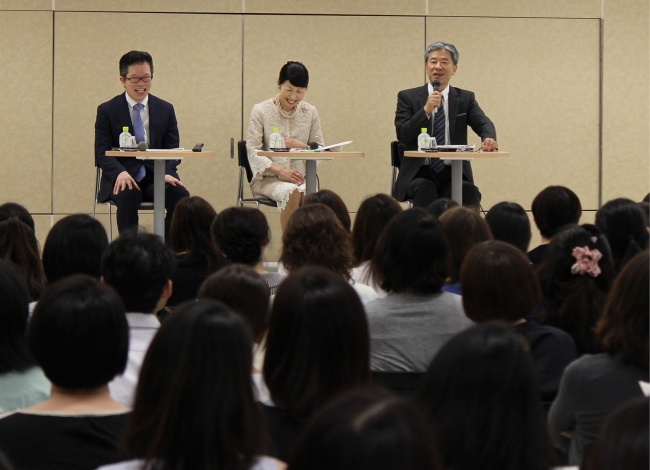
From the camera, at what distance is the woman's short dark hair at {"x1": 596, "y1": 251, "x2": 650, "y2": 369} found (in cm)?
180

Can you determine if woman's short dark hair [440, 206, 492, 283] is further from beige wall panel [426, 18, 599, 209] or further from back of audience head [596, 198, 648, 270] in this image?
beige wall panel [426, 18, 599, 209]

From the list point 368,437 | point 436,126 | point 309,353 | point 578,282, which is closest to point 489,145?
point 436,126

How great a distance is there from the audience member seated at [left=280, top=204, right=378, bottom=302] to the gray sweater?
0.69m

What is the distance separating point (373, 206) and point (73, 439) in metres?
2.15

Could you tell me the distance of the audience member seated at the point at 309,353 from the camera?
5.29 feet

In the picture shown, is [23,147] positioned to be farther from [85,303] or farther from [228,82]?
[85,303]

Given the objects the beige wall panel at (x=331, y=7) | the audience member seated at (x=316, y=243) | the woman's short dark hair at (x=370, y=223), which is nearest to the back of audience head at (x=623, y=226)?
the woman's short dark hair at (x=370, y=223)

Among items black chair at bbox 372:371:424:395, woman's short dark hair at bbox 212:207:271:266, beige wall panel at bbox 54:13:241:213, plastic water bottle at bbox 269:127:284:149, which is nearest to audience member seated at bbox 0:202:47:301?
woman's short dark hair at bbox 212:207:271:266

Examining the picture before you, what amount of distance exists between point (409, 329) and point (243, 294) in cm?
51

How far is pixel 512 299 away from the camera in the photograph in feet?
7.04

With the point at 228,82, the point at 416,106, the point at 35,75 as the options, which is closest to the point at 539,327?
the point at 416,106

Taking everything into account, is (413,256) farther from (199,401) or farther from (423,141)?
(423,141)

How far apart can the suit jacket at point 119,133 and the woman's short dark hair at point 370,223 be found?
2.43 m

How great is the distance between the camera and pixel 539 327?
2223 mm
